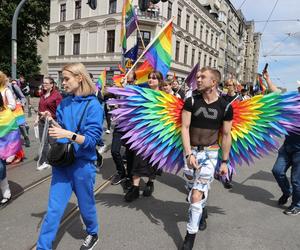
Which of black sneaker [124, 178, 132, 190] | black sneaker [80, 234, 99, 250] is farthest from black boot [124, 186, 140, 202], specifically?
black sneaker [80, 234, 99, 250]

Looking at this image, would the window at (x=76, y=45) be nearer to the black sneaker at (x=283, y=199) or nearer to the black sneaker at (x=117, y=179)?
the black sneaker at (x=117, y=179)

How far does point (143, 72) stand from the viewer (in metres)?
5.85

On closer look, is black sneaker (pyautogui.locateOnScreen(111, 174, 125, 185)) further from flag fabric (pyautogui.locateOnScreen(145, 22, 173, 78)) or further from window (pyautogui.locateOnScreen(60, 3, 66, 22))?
window (pyautogui.locateOnScreen(60, 3, 66, 22))

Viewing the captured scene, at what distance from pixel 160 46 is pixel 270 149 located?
248 cm

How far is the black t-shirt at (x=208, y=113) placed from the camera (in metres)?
3.43

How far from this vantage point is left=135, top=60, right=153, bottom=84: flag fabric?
5.71 metres

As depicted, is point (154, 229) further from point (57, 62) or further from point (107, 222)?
point (57, 62)

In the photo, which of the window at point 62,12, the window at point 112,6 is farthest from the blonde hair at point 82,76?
the window at point 62,12

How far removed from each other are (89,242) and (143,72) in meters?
3.27

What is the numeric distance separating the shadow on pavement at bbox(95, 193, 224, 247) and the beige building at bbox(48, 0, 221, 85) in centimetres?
2586

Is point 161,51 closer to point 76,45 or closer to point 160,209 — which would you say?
point 160,209

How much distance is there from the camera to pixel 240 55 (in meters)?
71.7

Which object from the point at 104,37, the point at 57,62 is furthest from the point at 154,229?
the point at 57,62

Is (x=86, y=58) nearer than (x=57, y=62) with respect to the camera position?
Yes
